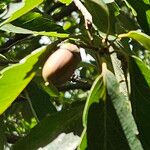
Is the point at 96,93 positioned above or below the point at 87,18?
below

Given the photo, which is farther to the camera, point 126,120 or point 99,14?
point 99,14

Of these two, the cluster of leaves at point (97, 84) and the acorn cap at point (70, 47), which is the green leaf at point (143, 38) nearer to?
the cluster of leaves at point (97, 84)

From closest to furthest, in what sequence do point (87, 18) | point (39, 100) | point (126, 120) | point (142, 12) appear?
1. point (126, 120)
2. point (87, 18)
3. point (142, 12)
4. point (39, 100)

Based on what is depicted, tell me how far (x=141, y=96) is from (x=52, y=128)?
0.83 ft

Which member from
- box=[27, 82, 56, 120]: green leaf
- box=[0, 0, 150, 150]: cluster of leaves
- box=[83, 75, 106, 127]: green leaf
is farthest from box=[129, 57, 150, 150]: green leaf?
box=[27, 82, 56, 120]: green leaf

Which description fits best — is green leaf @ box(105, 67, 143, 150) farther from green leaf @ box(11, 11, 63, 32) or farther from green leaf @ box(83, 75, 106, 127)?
green leaf @ box(11, 11, 63, 32)

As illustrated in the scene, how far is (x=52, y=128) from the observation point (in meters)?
1.34

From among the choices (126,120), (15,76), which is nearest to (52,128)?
(15,76)

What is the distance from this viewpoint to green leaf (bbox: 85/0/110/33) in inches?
45.6

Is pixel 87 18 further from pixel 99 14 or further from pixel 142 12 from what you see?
pixel 142 12

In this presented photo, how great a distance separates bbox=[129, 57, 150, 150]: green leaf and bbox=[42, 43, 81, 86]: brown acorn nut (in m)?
0.15

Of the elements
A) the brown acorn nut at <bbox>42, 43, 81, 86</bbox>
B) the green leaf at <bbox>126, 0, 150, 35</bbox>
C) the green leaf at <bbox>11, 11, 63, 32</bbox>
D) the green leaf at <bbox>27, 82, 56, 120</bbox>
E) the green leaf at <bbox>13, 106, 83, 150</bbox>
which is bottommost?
the green leaf at <bbox>27, 82, 56, 120</bbox>

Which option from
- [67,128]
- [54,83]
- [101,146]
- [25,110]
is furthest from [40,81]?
[25,110]

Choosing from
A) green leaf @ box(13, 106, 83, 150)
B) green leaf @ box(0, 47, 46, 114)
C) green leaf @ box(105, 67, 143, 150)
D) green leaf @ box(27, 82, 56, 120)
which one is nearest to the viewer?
green leaf @ box(105, 67, 143, 150)
